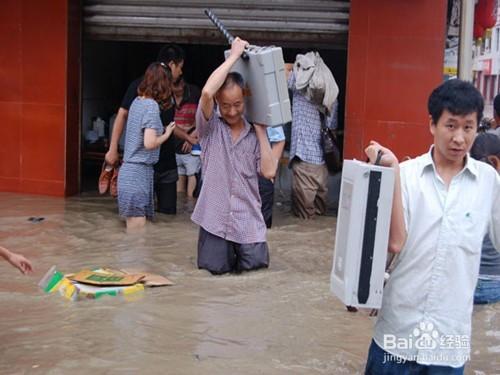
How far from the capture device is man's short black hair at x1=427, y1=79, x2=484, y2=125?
11.1ft

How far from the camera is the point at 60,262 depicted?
7293 mm

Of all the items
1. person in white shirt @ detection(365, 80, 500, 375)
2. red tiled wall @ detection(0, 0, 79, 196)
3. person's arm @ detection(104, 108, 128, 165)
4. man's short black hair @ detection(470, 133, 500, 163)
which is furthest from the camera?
red tiled wall @ detection(0, 0, 79, 196)

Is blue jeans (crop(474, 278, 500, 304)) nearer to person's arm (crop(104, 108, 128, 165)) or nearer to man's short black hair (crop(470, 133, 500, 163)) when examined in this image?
man's short black hair (crop(470, 133, 500, 163))

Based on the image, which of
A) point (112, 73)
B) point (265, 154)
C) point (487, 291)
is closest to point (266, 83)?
point (265, 154)

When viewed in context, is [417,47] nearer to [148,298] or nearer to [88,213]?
[88,213]

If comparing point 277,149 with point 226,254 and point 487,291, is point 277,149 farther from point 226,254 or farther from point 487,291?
point 487,291

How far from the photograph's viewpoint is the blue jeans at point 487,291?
6.00m

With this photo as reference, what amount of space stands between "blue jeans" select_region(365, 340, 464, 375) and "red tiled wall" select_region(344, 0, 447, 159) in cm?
604

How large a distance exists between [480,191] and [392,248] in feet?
1.36

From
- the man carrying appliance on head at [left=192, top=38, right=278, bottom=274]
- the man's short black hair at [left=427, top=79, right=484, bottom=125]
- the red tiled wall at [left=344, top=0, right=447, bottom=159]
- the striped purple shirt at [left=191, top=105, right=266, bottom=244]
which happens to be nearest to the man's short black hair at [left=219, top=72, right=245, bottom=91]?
the man carrying appliance on head at [left=192, top=38, right=278, bottom=274]

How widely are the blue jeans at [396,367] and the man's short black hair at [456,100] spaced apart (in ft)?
3.04

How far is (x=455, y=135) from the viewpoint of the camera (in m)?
3.37

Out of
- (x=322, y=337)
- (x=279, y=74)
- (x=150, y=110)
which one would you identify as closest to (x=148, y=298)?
(x=322, y=337)

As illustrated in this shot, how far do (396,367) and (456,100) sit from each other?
105cm
